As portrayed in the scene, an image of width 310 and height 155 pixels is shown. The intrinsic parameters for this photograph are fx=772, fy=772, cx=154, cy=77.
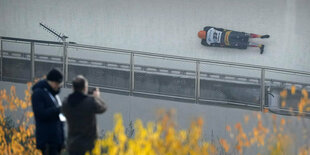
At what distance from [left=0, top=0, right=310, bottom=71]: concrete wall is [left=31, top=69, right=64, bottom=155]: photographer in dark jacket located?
1280cm

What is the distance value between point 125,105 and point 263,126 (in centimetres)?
272

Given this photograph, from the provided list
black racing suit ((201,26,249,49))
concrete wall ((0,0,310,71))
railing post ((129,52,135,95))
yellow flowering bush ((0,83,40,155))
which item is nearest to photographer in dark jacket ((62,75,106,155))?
yellow flowering bush ((0,83,40,155))

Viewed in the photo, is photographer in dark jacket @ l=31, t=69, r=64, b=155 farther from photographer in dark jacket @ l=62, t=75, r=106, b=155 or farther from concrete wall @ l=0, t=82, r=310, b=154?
concrete wall @ l=0, t=82, r=310, b=154

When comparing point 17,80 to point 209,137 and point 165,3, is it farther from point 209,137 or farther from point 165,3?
point 165,3

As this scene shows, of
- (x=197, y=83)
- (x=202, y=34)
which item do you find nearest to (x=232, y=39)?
(x=202, y=34)

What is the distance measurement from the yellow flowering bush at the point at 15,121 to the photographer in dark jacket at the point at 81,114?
10.5ft

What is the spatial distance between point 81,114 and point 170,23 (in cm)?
1391

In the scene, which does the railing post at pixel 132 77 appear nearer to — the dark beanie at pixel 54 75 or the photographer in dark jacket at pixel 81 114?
the dark beanie at pixel 54 75

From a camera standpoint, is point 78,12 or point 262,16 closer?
point 262,16

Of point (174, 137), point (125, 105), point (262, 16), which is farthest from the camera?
point (262, 16)

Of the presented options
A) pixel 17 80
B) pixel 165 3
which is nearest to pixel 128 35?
pixel 165 3

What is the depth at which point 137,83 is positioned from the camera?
13102 millimetres

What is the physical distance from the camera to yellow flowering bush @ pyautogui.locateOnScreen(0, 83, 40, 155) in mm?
11828

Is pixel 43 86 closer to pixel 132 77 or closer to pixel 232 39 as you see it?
pixel 132 77
